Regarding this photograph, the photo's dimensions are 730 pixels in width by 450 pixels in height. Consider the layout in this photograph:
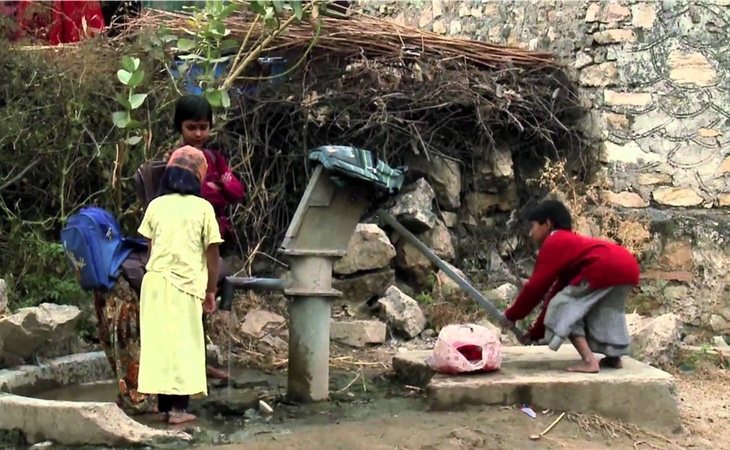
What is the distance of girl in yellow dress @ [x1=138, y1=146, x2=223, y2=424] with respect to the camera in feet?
12.3

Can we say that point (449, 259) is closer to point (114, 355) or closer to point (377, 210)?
point (377, 210)

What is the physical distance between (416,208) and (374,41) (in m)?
1.27

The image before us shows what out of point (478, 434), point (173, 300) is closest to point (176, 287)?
point (173, 300)

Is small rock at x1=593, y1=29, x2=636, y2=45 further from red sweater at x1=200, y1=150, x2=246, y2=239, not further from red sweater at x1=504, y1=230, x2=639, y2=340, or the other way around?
red sweater at x1=200, y1=150, x2=246, y2=239

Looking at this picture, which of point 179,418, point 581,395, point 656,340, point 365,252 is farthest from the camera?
point 365,252

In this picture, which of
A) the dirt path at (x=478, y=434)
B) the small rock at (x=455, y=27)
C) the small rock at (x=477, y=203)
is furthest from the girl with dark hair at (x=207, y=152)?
the small rock at (x=455, y=27)

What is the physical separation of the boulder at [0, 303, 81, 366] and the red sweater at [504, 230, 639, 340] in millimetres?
2127

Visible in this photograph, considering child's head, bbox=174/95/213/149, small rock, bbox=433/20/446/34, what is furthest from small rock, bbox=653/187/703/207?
child's head, bbox=174/95/213/149

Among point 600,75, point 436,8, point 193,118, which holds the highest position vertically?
point 436,8

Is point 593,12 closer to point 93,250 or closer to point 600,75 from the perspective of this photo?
point 600,75

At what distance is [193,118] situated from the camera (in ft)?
13.5

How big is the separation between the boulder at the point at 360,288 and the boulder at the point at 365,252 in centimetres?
6

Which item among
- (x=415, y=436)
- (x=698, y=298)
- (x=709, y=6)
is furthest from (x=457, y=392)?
(x=709, y=6)

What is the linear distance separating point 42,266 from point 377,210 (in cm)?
217
